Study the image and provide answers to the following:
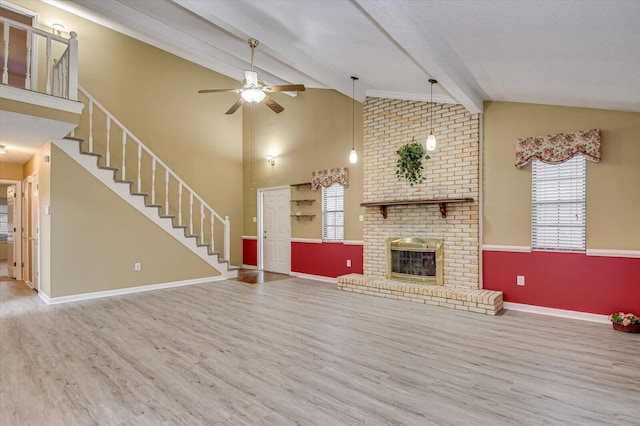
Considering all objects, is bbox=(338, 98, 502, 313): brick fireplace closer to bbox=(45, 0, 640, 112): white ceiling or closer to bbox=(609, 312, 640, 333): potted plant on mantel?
bbox=(45, 0, 640, 112): white ceiling

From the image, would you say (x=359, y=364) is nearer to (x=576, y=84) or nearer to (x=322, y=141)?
(x=576, y=84)

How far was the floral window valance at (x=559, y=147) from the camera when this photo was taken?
13.7 ft

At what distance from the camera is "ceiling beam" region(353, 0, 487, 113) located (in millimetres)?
2674

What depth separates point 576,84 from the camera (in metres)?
3.60

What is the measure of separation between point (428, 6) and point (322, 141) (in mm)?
4626

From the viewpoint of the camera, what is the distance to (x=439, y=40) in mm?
3264

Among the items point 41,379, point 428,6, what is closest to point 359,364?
point 41,379

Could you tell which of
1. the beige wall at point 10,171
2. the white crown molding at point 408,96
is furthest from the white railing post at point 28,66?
the white crown molding at point 408,96

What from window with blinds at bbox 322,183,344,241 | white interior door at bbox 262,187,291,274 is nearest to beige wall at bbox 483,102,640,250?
window with blinds at bbox 322,183,344,241

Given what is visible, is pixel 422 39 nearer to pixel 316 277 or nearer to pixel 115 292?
pixel 316 277

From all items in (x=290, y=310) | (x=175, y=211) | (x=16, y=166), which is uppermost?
(x=16, y=166)

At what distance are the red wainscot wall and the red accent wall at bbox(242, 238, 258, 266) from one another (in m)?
1.44

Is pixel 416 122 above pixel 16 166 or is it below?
above

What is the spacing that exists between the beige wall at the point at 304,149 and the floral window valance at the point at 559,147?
9.28ft
